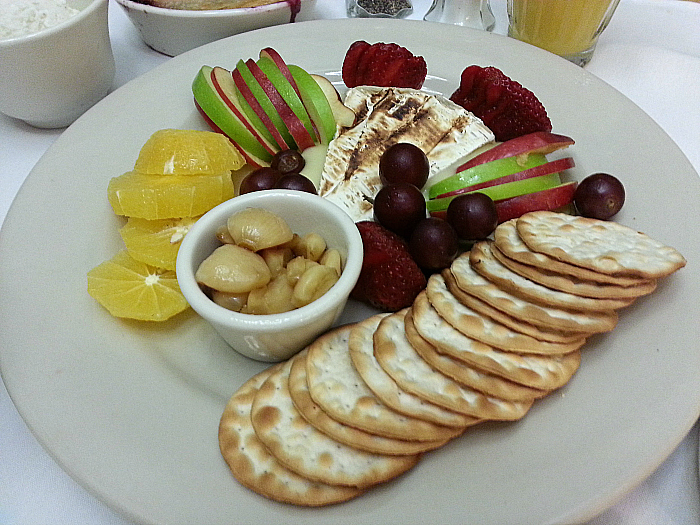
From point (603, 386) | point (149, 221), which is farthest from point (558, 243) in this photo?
point (149, 221)

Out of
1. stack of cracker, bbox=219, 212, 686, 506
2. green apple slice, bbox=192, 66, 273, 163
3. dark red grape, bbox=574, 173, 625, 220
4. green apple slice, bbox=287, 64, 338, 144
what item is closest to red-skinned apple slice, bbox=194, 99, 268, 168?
green apple slice, bbox=192, 66, 273, 163

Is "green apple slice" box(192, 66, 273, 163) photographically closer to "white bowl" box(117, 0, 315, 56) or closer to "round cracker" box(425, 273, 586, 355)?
"white bowl" box(117, 0, 315, 56)

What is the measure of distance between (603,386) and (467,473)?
0.38 m

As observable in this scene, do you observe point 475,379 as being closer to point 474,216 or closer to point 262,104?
point 474,216

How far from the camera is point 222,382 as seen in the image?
4.54 feet

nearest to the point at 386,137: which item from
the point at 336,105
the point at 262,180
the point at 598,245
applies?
the point at 336,105

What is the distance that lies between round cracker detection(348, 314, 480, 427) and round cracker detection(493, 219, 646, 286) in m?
0.40

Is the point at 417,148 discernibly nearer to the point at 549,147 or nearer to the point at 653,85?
the point at 549,147

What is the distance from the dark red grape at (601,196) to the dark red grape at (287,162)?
87 cm

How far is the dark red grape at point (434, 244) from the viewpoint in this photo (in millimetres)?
1476

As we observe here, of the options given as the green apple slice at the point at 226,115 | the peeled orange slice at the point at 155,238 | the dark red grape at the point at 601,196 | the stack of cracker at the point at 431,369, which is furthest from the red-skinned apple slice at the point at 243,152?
the dark red grape at the point at 601,196

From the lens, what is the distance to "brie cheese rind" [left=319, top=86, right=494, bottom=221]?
173 centimetres

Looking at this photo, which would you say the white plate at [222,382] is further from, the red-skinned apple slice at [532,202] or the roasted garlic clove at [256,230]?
the roasted garlic clove at [256,230]

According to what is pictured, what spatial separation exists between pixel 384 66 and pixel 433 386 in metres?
1.20
